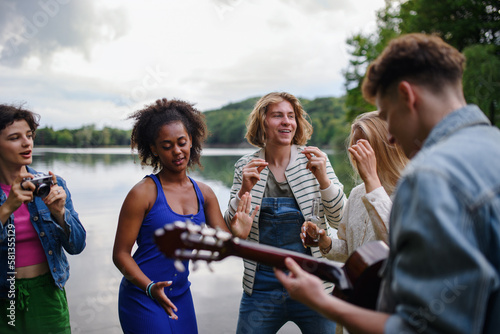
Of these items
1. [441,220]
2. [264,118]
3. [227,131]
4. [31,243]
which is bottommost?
[31,243]

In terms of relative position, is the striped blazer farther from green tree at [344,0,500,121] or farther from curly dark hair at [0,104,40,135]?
green tree at [344,0,500,121]

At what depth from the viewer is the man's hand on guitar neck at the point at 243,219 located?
3156 mm

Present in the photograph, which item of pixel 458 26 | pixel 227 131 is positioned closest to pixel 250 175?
pixel 458 26

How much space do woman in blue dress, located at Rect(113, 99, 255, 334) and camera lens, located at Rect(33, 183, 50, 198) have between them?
1.77 feet

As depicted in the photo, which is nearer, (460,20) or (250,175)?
(250,175)

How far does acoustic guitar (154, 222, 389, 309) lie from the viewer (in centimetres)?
175

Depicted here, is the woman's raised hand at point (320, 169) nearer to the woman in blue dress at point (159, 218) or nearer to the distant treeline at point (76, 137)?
the woman in blue dress at point (159, 218)

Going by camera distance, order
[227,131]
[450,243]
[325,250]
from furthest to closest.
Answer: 1. [227,131]
2. [325,250]
3. [450,243]

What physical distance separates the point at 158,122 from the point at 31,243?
1.28 m

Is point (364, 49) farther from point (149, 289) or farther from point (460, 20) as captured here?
point (149, 289)

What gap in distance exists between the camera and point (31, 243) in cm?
290

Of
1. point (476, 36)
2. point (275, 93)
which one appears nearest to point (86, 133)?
point (275, 93)

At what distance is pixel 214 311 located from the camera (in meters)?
5.90

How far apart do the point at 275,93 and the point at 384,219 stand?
5.79 feet
